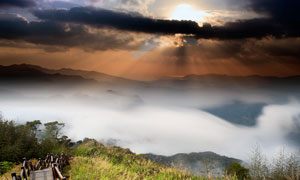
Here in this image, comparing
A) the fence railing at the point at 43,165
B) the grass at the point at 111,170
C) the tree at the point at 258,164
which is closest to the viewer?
the fence railing at the point at 43,165

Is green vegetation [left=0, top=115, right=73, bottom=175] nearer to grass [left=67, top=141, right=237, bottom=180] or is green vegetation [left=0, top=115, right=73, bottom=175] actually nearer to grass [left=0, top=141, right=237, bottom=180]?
grass [left=0, top=141, right=237, bottom=180]

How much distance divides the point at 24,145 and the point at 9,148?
99.8 inches

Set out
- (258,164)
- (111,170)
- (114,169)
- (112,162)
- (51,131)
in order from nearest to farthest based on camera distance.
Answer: (111,170) → (114,169) → (258,164) → (112,162) → (51,131)

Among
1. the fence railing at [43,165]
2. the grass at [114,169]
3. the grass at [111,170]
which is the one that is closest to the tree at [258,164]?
the grass at [111,170]

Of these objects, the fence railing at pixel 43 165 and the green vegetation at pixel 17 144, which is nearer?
the fence railing at pixel 43 165

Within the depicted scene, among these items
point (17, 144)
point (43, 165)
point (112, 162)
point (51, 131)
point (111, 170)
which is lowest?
point (112, 162)

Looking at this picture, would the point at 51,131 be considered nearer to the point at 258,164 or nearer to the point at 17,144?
the point at 17,144

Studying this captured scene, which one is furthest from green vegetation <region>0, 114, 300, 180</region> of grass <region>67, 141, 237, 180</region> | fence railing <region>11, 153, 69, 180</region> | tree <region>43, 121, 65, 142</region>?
tree <region>43, 121, 65, 142</region>

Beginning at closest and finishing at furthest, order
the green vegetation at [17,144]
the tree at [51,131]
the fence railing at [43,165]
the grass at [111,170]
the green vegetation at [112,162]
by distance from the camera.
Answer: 1. the fence railing at [43,165]
2. the grass at [111,170]
3. the green vegetation at [112,162]
4. the green vegetation at [17,144]
5. the tree at [51,131]

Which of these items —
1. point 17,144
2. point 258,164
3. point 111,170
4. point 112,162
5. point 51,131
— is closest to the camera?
point 111,170

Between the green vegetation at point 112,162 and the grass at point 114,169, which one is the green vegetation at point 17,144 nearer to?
the green vegetation at point 112,162

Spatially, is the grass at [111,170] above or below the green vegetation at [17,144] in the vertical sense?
below

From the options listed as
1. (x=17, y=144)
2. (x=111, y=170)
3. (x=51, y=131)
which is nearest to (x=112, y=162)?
(x=111, y=170)

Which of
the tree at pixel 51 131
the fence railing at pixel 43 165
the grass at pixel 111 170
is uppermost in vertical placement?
the tree at pixel 51 131
